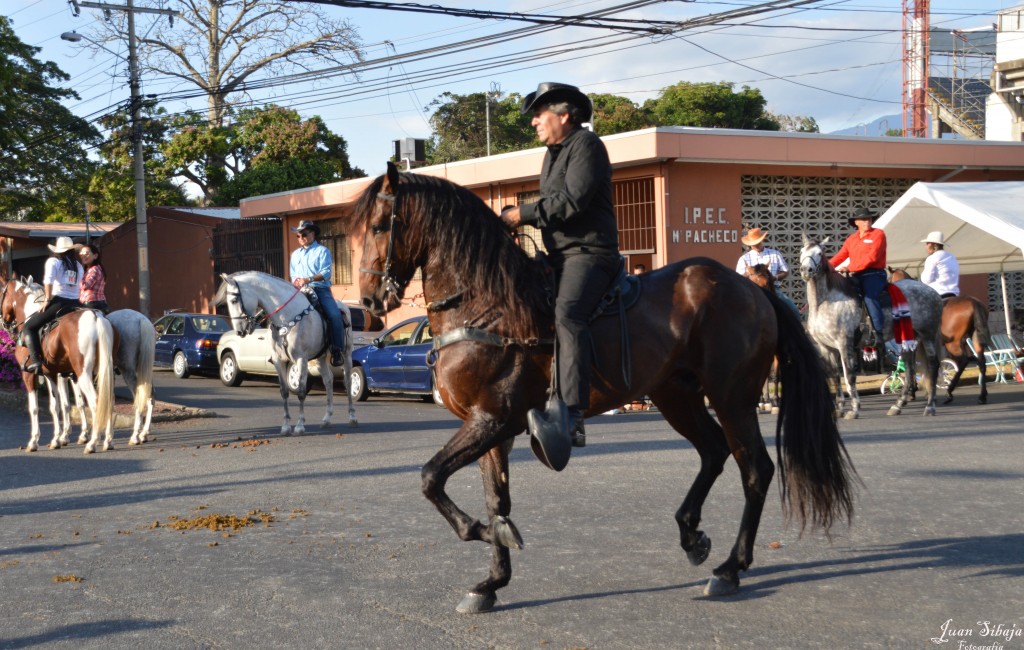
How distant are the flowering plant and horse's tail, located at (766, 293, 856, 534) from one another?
52.4ft

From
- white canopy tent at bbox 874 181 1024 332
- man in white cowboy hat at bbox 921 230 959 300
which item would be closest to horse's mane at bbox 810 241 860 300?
man in white cowboy hat at bbox 921 230 959 300

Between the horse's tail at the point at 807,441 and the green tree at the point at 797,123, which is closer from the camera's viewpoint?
the horse's tail at the point at 807,441

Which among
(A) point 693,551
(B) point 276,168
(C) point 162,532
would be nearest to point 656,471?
(A) point 693,551

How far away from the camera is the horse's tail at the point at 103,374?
488 inches

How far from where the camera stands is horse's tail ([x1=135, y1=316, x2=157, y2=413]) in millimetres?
13414

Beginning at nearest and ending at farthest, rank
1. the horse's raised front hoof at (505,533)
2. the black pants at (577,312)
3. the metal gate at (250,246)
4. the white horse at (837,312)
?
1. the horse's raised front hoof at (505,533)
2. the black pants at (577,312)
3. the white horse at (837,312)
4. the metal gate at (250,246)

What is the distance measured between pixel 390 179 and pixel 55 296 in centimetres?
876

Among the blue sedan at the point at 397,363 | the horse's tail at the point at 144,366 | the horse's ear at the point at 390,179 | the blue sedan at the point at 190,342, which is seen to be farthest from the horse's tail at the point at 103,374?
the blue sedan at the point at 190,342

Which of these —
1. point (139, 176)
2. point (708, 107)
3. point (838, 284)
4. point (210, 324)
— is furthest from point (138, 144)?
point (708, 107)

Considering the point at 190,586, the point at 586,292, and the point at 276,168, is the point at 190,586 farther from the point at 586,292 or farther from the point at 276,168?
the point at 276,168

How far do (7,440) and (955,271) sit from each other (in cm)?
1379

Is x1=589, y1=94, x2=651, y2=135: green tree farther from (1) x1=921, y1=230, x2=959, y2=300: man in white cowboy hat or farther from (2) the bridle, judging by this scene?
(2) the bridle

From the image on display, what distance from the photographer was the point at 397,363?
18625 millimetres

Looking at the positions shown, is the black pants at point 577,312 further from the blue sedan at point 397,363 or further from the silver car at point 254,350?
the silver car at point 254,350
